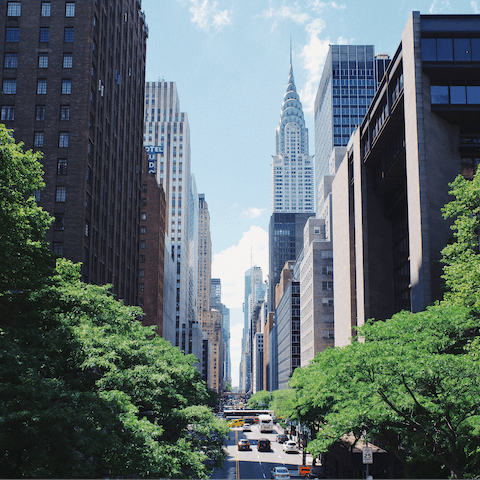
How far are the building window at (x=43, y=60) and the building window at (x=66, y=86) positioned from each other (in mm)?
2633

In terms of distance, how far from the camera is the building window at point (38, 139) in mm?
58519

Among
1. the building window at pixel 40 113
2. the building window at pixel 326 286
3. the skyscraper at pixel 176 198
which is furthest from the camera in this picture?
the skyscraper at pixel 176 198

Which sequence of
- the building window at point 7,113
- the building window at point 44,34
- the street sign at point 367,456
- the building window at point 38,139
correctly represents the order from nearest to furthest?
the street sign at point 367,456 < the building window at point 38,139 < the building window at point 7,113 < the building window at point 44,34

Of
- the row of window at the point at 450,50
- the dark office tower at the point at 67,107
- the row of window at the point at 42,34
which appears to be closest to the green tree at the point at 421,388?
the row of window at the point at 450,50

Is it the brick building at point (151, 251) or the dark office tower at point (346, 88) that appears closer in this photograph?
the brick building at point (151, 251)

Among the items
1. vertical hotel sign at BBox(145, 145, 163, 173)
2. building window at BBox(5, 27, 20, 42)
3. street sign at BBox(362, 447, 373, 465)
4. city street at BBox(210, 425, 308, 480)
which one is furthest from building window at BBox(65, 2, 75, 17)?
vertical hotel sign at BBox(145, 145, 163, 173)

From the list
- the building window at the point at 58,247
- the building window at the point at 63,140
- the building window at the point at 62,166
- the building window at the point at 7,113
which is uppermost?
the building window at the point at 7,113

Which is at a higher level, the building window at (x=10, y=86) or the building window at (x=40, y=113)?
the building window at (x=10, y=86)

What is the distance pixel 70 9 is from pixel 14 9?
579cm

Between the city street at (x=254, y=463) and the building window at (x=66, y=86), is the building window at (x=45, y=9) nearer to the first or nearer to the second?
the building window at (x=66, y=86)

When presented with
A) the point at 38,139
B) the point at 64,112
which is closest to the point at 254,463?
the point at 38,139

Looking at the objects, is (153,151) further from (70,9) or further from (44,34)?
(44,34)

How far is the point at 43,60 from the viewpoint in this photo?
60.6 metres

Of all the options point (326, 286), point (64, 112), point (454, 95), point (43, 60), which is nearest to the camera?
point (454, 95)
